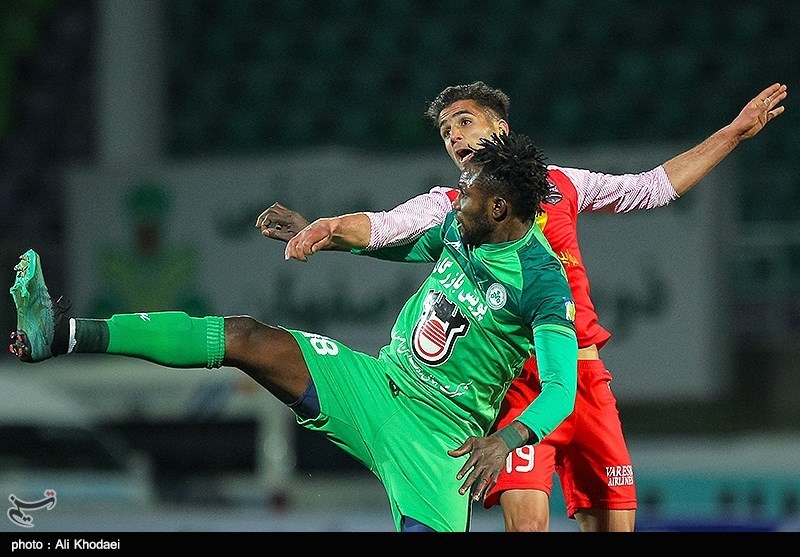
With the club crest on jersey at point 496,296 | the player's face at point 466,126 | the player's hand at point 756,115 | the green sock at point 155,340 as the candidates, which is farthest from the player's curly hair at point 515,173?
the player's hand at point 756,115

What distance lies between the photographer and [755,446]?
1091 cm

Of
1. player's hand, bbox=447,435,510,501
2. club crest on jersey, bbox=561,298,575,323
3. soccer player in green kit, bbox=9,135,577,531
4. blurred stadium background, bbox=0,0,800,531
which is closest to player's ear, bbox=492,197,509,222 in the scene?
soccer player in green kit, bbox=9,135,577,531

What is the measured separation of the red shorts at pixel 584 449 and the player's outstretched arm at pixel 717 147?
751 millimetres

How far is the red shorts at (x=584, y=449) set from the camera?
5.22 metres

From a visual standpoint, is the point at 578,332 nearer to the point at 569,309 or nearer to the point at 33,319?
the point at 569,309

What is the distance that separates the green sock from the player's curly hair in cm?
98

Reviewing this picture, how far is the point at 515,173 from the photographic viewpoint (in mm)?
4605

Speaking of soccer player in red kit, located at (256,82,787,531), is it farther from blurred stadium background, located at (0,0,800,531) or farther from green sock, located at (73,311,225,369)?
blurred stadium background, located at (0,0,800,531)

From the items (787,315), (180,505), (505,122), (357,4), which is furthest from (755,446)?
(357,4)

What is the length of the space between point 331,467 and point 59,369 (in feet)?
9.51

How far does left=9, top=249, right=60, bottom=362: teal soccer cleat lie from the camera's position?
447 centimetres

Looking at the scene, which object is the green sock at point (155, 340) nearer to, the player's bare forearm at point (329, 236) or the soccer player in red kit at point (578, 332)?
the player's bare forearm at point (329, 236)

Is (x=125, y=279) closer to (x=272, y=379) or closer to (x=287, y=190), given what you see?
(x=287, y=190)
